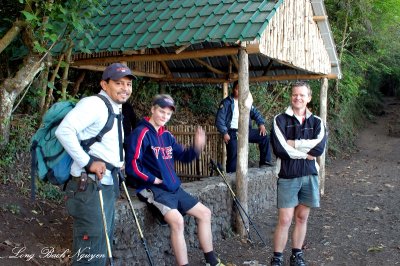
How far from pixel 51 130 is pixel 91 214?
0.71m

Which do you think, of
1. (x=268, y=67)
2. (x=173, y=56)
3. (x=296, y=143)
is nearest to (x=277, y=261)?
(x=296, y=143)

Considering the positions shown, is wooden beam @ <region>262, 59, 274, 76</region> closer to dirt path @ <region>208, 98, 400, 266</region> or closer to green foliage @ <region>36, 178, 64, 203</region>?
dirt path @ <region>208, 98, 400, 266</region>

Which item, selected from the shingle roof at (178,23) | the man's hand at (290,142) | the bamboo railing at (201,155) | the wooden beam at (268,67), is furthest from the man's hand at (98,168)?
the wooden beam at (268,67)

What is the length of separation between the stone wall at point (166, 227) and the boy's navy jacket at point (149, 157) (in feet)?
1.22

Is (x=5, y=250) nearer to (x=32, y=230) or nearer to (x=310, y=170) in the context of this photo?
(x=32, y=230)

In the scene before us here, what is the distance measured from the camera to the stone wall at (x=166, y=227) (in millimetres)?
4571

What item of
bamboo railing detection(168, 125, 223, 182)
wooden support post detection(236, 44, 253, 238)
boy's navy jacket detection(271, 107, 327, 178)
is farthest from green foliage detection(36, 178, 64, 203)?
bamboo railing detection(168, 125, 223, 182)

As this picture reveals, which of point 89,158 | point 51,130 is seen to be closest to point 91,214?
point 89,158

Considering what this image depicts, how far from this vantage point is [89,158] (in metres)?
3.19

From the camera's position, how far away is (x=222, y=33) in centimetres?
574

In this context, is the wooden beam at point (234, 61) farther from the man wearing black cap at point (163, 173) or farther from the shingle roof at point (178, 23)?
the man wearing black cap at point (163, 173)

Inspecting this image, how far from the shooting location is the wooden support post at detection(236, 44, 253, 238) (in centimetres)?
611

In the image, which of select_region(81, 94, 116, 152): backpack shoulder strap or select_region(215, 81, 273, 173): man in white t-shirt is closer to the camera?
select_region(81, 94, 116, 152): backpack shoulder strap

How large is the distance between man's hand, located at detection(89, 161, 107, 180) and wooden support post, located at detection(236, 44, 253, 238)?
3.29 metres
